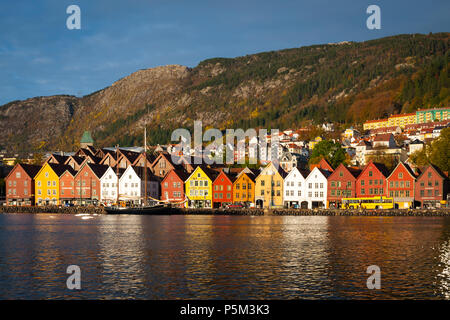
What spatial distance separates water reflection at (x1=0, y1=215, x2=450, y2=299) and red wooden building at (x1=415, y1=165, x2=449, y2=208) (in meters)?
58.2

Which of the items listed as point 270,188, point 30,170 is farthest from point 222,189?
point 30,170

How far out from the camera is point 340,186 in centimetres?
12219

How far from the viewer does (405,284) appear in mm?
30938

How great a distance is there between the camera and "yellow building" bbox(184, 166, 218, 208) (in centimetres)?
13162

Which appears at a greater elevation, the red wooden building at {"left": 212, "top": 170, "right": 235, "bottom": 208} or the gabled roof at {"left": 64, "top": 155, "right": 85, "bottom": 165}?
the gabled roof at {"left": 64, "top": 155, "right": 85, "bottom": 165}

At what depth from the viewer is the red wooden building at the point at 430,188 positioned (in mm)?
114562

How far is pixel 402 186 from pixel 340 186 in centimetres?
1425

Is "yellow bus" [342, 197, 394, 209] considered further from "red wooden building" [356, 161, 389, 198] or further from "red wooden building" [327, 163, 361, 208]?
"red wooden building" [327, 163, 361, 208]

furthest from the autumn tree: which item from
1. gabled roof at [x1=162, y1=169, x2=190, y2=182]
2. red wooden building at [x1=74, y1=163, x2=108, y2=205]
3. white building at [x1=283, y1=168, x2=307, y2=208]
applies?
red wooden building at [x1=74, y1=163, x2=108, y2=205]

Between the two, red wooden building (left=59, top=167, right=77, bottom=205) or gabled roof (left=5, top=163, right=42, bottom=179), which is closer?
red wooden building (left=59, top=167, right=77, bottom=205)

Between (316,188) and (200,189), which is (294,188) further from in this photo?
(200,189)

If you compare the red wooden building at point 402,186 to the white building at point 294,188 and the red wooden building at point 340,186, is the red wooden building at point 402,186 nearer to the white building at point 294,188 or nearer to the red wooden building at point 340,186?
the red wooden building at point 340,186

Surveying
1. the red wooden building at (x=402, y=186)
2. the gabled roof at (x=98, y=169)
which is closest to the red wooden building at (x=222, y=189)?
the gabled roof at (x=98, y=169)
